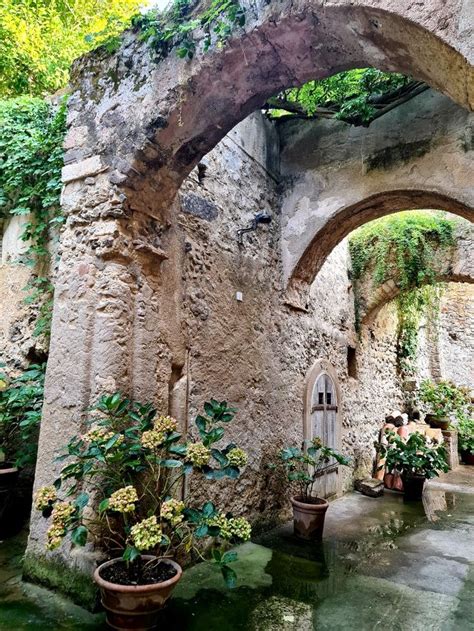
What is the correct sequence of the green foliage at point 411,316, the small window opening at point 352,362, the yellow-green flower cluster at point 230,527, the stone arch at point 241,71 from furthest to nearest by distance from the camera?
1. the green foliage at point 411,316
2. the small window opening at point 352,362
3. the yellow-green flower cluster at point 230,527
4. the stone arch at point 241,71

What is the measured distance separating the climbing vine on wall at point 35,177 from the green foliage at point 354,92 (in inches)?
93.3

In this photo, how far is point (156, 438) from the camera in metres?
2.43

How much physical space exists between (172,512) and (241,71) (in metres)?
2.73

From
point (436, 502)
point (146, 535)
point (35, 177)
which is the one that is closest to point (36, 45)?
point (35, 177)

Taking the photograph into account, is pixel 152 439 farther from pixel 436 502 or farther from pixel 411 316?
pixel 411 316

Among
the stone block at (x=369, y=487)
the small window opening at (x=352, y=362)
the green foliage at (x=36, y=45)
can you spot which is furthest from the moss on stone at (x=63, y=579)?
the green foliage at (x=36, y=45)

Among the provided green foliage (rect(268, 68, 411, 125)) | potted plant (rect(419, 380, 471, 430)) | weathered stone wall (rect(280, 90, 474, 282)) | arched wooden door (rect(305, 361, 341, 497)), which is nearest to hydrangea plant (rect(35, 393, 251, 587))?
arched wooden door (rect(305, 361, 341, 497))

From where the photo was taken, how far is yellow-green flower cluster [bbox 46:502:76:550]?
2.15 m

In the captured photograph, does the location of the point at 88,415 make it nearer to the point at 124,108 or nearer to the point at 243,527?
the point at 243,527

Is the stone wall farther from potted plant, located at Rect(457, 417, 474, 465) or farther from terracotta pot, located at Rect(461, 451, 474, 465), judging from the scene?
terracotta pot, located at Rect(461, 451, 474, 465)

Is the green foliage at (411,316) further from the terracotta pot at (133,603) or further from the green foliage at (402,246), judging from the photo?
the terracotta pot at (133,603)

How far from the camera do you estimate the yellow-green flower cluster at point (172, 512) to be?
220 centimetres

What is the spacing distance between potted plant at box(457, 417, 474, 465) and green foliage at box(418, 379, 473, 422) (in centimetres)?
20

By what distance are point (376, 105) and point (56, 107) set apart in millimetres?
3276
